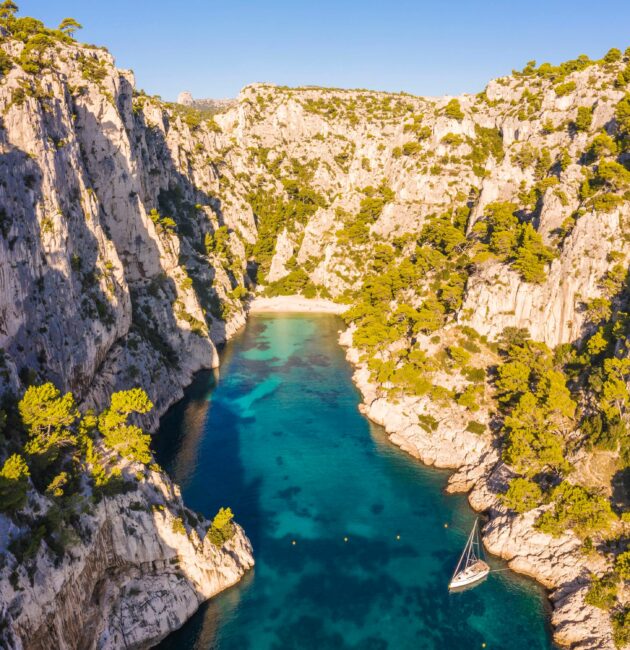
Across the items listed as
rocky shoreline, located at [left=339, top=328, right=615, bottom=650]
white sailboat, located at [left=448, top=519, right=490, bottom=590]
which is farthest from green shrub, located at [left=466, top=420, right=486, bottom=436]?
white sailboat, located at [left=448, top=519, right=490, bottom=590]

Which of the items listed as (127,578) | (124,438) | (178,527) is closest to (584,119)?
(124,438)

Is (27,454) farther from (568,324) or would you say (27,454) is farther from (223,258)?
(223,258)

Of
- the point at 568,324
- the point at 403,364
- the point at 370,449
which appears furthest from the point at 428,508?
the point at 568,324

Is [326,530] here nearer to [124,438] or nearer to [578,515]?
[124,438]

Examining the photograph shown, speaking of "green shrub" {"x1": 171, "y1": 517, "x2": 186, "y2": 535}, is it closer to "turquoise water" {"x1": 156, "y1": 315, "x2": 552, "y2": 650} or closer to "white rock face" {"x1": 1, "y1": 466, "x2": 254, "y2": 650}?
"white rock face" {"x1": 1, "y1": 466, "x2": 254, "y2": 650}

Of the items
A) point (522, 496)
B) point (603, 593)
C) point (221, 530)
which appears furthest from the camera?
point (522, 496)

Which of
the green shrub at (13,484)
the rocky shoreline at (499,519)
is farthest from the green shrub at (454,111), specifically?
the green shrub at (13,484)
